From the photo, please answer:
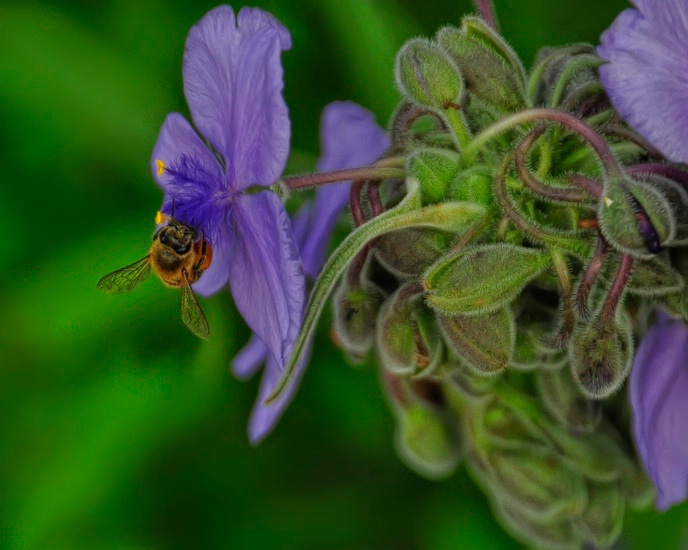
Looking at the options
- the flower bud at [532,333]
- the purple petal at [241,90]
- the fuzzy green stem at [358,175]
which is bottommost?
the flower bud at [532,333]

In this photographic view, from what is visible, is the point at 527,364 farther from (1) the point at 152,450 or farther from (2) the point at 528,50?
(2) the point at 528,50

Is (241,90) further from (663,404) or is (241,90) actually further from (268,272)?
(663,404)

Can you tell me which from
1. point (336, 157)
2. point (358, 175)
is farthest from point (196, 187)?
point (336, 157)

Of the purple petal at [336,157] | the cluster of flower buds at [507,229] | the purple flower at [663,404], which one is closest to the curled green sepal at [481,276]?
the cluster of flower buds at [507,229]

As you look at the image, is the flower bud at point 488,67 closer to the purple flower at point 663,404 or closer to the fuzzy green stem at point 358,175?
the fuzzy green stem at point 358,175

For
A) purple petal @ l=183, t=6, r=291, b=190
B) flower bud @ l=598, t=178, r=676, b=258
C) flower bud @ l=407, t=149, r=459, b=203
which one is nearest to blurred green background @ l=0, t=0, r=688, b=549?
purple petal @ l=183, t=6, r=291, b=190

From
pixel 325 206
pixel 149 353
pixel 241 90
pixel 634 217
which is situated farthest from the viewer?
pixel 149 353
